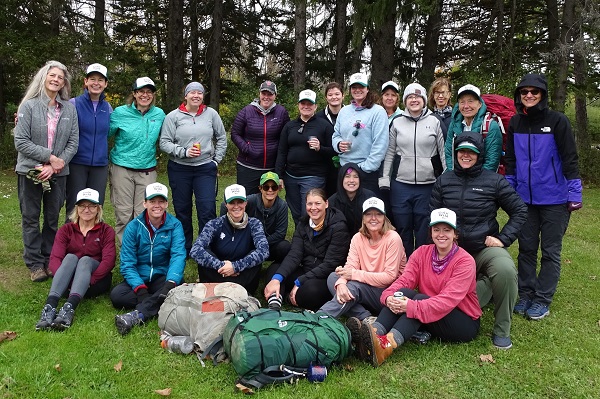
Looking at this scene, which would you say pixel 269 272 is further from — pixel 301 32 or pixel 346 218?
pixel 301 32

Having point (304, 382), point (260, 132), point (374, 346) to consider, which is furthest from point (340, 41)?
point (304, 382)

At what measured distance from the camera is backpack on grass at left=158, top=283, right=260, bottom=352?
4105 millimetres

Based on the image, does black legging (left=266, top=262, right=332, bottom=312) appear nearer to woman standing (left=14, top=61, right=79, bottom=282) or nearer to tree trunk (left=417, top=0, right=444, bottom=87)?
woman standing (left=14, top=61, right=79, bottom=282)

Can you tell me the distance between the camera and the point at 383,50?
1347 cm

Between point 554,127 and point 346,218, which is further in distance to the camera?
point 346,218

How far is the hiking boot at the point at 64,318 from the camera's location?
4382mm

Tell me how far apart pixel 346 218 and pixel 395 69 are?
1444cm

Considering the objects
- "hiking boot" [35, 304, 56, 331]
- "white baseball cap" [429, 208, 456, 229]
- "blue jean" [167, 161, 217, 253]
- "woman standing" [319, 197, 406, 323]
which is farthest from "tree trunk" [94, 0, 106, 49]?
"white baseball cap" [429, 208, 456, 229]

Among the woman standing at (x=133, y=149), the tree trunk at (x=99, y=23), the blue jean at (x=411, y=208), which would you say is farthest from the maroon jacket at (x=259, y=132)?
the tree trunk at (x=99, y=23)

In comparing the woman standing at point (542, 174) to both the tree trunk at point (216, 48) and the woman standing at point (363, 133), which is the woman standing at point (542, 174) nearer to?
A: the woman standing at point (363, 133)

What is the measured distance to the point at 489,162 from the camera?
5094 millimetres

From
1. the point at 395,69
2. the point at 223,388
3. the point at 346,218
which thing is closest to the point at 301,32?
the point at 395,69

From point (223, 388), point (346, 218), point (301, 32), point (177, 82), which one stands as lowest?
point (223, 388)

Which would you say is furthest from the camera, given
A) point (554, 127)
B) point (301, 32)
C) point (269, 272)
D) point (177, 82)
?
point (177, 82)
